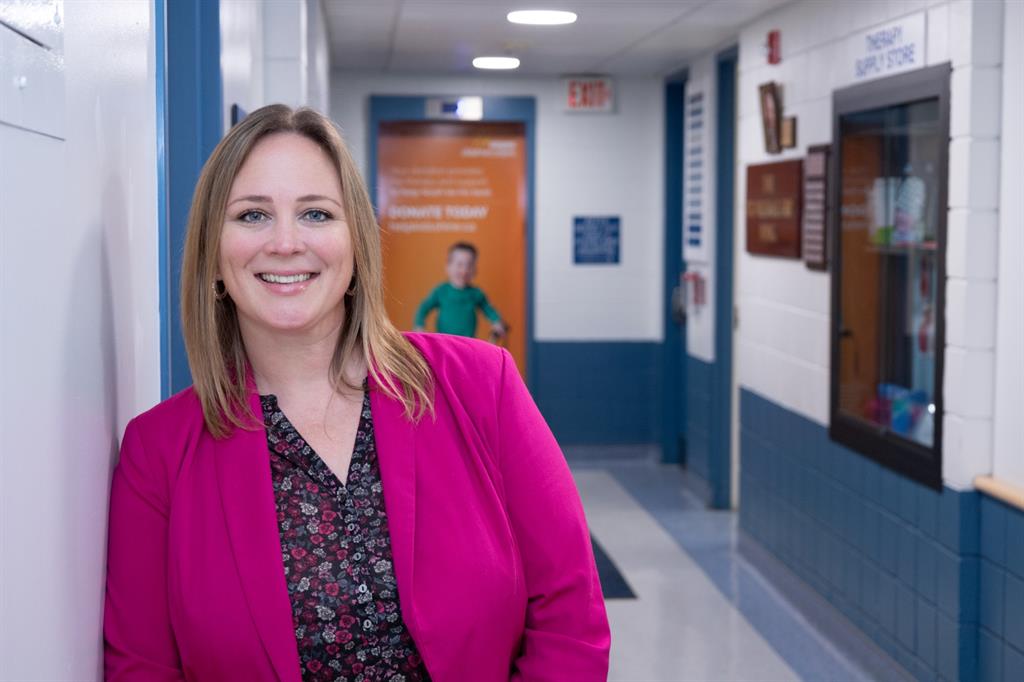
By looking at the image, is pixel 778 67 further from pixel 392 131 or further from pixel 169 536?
pixel 169 536

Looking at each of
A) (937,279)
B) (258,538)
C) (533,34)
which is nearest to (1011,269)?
(937,279)

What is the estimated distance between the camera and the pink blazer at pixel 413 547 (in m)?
1.49

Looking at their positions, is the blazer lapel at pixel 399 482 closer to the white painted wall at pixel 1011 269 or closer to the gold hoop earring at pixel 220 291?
the gold hoop earring at pixel 220 291

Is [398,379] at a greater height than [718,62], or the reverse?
[718,62]

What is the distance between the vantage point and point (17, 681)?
44.0 inches

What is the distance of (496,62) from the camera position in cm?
735

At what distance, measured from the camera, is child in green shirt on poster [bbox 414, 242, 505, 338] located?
807cm

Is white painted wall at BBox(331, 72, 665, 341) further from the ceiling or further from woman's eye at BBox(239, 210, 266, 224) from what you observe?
woman's eye at BBox(239, 210, 266, 224)

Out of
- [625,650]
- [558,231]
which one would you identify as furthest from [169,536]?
[558,231]

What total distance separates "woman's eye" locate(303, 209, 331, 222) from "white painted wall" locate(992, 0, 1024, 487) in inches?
103

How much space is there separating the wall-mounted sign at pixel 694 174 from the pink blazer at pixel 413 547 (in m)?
5.66

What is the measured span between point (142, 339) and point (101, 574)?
42 centimetres

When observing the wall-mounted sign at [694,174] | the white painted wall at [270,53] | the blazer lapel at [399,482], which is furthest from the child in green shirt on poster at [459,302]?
the blazer lapel at [399,482]

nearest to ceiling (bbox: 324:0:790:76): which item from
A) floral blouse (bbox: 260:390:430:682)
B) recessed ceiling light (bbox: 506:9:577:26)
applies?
recessed ceiling light (bbox: 506:9:577:26)
